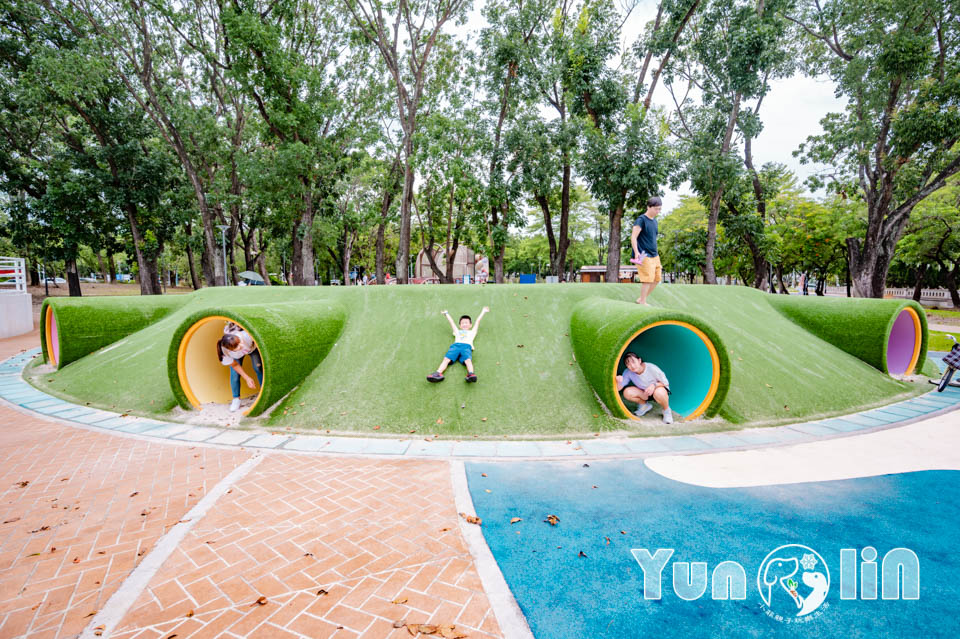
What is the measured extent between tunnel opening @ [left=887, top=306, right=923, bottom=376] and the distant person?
6748 mm

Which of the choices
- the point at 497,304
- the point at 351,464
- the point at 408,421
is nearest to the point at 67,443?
the point at 351,464

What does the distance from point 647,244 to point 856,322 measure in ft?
19.9

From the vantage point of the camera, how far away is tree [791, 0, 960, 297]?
45.3 feet

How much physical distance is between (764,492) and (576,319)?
175 inches

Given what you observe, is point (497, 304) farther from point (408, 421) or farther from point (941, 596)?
point (941, 596)

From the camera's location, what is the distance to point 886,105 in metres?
15.4

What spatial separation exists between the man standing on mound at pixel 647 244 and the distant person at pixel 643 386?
2.01 m

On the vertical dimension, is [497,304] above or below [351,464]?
above

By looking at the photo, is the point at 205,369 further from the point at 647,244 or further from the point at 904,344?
the point at 904,344

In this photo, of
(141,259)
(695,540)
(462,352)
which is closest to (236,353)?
(462,352)

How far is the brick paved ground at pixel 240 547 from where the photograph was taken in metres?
2.65

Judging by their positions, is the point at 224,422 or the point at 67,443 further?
the point at 224,422

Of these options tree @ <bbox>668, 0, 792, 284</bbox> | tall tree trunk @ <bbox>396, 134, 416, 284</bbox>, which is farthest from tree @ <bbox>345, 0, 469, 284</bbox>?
tree @ <bbox>668, 0, 792, 284</bbox>

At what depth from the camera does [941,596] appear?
2.75 metres
